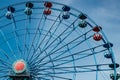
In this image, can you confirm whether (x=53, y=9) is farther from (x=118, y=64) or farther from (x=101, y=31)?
(x=118, y=64)

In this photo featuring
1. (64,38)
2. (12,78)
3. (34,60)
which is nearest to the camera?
(12,78)

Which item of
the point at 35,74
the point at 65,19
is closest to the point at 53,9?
the point at 65,19

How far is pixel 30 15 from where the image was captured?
92.5 ft

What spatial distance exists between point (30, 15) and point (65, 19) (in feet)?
9.22

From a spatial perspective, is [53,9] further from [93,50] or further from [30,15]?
[93,50]

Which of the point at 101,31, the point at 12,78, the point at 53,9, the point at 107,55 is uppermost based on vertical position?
the point at 53,9

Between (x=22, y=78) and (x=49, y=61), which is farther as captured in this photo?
(x=49, y=61)

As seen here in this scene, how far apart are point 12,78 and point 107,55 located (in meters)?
7.39

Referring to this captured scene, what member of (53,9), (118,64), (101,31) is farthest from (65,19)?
(118,64)

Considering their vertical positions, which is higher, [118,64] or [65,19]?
[65,19]

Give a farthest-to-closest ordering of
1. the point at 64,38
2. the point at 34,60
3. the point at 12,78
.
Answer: the point at 64,38, the point at 34,60, the point at 12,78

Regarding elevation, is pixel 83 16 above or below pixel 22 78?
above

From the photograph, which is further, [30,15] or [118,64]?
[30,15]

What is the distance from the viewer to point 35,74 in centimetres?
2459
